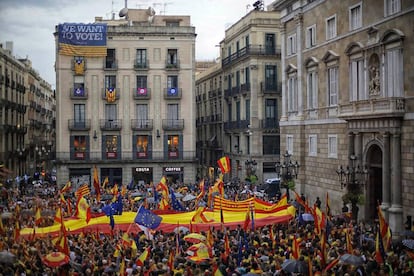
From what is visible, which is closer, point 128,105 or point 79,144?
point 79,144

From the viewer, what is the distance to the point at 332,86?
100 ft

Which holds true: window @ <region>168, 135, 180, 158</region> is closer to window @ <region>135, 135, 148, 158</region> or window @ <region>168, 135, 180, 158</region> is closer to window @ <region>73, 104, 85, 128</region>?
window @ <region>135, 135, 148, 158</region>

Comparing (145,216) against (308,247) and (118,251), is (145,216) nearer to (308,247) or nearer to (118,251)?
(118,251)

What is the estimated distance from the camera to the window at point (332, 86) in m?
30.1

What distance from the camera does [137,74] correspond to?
1924 inches

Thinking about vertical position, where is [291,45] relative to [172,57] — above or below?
below

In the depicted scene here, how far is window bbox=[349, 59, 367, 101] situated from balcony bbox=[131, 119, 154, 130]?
77.5 feet

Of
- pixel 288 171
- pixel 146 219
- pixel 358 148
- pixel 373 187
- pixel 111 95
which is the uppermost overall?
pixel 111 95

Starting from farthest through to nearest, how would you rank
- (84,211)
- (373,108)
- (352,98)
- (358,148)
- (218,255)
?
(352,98)
(358,148)
(373,108)
(84,211)
(218,255)

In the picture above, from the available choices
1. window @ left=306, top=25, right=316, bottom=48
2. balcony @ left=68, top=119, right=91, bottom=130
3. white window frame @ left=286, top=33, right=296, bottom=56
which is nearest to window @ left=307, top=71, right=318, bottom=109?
window @ left=306, top=25, right=316, bottom=48

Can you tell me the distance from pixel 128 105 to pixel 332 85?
74.0ft

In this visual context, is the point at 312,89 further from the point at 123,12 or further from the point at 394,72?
the point at 123,12

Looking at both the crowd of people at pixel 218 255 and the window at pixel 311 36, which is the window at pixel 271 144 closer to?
the window at pixel 311 36

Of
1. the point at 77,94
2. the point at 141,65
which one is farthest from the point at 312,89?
the point at 77,94
